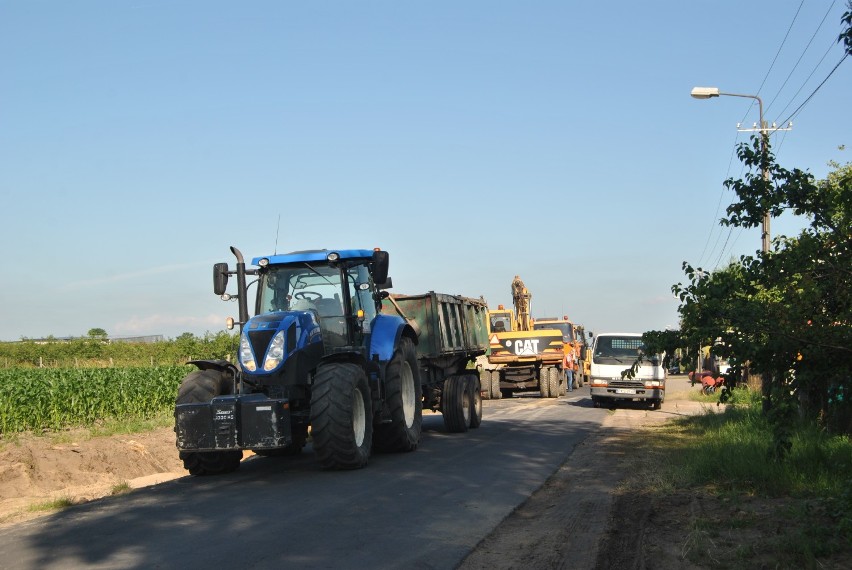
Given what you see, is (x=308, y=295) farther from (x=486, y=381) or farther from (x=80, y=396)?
(x=486, y=381)

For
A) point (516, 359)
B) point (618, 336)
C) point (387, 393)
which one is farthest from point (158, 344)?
point (387, 393)

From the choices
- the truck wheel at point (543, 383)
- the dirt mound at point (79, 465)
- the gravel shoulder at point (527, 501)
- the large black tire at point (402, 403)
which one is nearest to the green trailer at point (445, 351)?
the large black tire at point (402, 403)

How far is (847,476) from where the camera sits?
9008 millimetres

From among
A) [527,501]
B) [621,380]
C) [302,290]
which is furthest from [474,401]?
[527,501]

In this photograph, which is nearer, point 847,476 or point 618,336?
point 847,476

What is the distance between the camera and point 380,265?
1230cm

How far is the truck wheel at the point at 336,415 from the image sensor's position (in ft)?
35.5

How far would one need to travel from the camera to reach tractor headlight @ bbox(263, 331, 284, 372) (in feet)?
36.7

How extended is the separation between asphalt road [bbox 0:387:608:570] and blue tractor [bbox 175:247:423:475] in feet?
1.49

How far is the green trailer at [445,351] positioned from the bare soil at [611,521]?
3208 mm

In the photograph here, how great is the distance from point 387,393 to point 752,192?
242 inches

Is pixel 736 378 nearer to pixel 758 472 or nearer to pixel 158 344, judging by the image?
pixel 758 472

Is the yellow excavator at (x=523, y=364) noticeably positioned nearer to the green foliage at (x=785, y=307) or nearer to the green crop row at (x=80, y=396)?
the green crop row at (x=80, y=396)

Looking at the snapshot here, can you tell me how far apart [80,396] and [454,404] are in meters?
11.1
